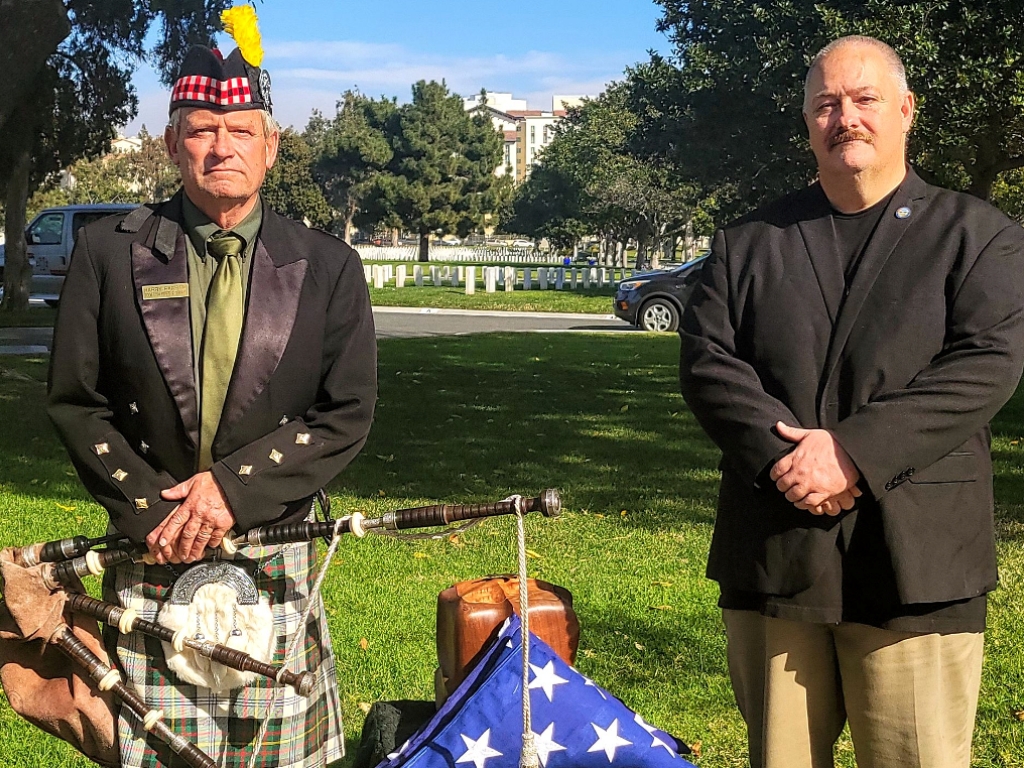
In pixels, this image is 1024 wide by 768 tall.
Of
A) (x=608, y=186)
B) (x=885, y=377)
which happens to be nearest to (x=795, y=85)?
(x=885, y=377)

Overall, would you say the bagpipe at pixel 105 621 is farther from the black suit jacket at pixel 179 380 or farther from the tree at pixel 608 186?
the tree at pixel 608 186

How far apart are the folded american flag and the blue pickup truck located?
22296mm

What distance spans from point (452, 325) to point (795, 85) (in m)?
7.34

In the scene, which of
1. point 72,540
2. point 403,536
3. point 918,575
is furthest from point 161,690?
point 918,575

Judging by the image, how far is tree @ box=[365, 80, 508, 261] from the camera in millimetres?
71125

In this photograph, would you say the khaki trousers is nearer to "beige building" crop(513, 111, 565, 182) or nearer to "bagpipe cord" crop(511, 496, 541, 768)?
"bagpipe cord" crop(511, 496, 541, 768)

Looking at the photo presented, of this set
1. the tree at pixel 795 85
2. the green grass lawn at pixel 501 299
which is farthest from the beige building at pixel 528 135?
the tree at pixel 795 85

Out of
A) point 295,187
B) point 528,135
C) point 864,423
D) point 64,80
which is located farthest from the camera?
point 528,135

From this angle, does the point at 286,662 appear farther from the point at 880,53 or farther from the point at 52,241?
the point at 52,241

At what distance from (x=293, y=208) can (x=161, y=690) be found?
66.1 meters

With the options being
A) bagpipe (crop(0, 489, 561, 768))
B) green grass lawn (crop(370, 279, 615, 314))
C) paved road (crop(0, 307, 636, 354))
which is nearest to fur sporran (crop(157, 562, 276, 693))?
bagpipe (crop(0, 489, 561, 768))

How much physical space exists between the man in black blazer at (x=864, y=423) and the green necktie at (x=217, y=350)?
1138 mm

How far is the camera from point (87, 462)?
2.97 m

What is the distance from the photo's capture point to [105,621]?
10.0ft
